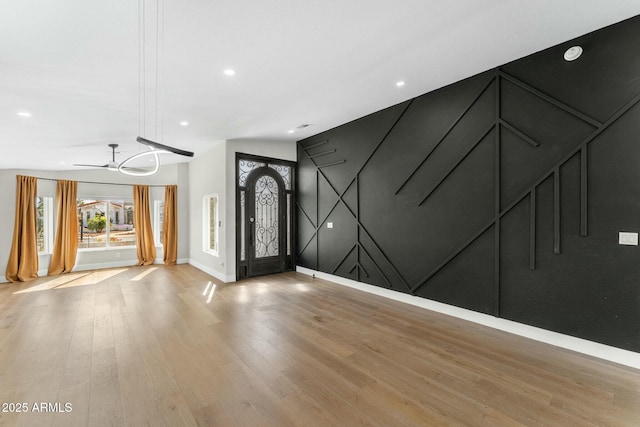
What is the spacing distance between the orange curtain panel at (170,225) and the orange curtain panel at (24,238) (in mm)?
2603

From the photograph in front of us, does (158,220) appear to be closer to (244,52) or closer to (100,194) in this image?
(100,194)

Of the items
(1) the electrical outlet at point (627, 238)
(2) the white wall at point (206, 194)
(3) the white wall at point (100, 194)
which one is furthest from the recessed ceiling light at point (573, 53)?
(3) the white wall at point (100, 194)

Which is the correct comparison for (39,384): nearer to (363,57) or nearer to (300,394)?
(300,394)

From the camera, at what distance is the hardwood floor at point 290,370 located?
1957 millimetres

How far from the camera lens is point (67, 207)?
6.76 meters

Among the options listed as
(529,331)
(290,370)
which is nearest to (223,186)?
(290,370)

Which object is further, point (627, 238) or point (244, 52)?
point (244, 52)

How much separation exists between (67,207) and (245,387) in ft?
24.0

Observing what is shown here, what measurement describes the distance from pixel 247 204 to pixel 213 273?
1.84 metres

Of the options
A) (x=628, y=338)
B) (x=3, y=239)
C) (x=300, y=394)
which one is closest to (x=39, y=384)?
(x=300, y=394)

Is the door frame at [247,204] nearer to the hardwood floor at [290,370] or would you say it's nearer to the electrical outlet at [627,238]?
the hardwood floor at [290,370]

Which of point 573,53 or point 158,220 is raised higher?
point 573,53

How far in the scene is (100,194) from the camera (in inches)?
287

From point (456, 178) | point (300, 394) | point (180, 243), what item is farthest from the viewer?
point (180, 243)
